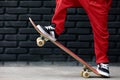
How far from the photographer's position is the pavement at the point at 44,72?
6059mm

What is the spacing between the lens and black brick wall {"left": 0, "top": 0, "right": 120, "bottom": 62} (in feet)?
23.6

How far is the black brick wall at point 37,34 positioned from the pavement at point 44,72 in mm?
243

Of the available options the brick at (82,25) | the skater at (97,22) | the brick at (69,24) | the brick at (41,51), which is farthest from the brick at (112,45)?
the skater at (97,22)

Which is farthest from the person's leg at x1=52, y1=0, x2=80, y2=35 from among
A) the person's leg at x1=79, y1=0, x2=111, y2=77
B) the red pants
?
the person's leg at x1=79, y1=0, x2=111, y2=77

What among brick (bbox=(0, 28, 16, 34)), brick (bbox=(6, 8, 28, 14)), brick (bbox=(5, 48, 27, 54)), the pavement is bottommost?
the pavement

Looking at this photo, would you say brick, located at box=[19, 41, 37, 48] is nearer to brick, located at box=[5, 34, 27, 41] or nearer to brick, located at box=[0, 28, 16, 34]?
brick, located at box=[5, 34, 27, 41]

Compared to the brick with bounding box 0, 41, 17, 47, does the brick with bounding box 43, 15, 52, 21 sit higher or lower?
higher

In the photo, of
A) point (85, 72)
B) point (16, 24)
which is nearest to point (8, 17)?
point (16, 24)

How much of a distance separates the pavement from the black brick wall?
0.24 metres

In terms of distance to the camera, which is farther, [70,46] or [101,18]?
[70,46]

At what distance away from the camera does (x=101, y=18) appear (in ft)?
19.9

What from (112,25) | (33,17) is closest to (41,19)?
(33,17)

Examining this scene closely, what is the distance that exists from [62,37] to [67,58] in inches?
13.1

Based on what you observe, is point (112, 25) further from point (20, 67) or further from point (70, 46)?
point (20, 67)
